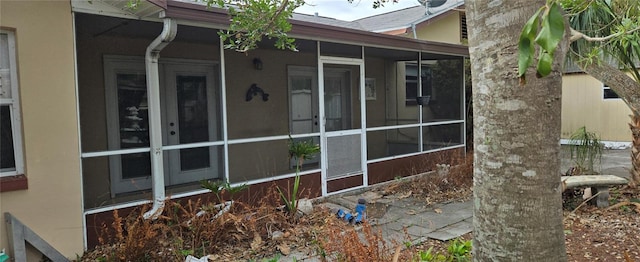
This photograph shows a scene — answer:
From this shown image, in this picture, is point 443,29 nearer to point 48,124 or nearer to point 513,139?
point 48,124

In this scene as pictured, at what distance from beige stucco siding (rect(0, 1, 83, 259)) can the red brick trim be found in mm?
43

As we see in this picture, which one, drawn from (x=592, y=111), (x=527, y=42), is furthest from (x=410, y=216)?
(x=592, y=111)

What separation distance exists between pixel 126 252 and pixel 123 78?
125 inches

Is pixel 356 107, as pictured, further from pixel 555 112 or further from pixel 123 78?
pixel 555 112

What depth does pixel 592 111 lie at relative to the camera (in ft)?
41.2

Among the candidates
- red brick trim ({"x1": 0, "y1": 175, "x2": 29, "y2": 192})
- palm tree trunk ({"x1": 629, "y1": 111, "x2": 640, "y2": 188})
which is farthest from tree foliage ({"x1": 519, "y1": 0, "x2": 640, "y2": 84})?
red brick trim ({"x1": 0, "y1": 175, "x2": 29, "y2": 192})

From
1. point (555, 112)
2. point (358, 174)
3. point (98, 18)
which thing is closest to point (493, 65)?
point (555, 112)

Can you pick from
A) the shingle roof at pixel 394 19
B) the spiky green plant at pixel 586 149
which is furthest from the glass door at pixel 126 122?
the shingle roof at pixel 394 19

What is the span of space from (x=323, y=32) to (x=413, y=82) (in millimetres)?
4969

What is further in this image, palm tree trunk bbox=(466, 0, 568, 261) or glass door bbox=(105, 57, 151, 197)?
glass door bbox=(105, 57, 151, 197)

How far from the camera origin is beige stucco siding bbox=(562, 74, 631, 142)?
39.5 ft

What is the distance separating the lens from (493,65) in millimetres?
2086

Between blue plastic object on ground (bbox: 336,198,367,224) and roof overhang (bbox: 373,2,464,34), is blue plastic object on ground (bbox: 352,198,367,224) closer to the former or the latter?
blue plastic object on ground (bbox: 336,198,367,224)

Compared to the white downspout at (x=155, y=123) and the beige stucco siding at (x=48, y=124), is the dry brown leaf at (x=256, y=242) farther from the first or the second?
the beige stucco siding at (x=48, y=124)
